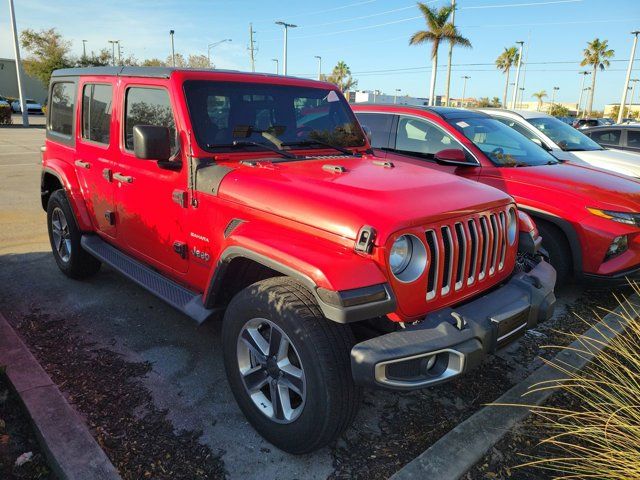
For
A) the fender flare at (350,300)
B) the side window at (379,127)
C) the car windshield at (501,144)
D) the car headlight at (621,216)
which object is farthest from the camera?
the side window at (379,127)

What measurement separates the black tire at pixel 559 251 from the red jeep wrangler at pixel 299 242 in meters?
1.49

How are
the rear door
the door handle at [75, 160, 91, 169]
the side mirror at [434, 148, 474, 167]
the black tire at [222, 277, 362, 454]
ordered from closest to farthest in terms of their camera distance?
the black tire at [222, 277, 362, 454], the rear door, the door handle at [75, 160, 91, 169], the side mirror at [434, 148, 474, 167]

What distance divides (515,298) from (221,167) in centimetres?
189

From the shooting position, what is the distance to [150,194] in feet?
11.3

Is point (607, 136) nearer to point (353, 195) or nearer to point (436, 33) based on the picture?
point (353, 195)

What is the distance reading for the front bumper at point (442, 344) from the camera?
81.1 inches

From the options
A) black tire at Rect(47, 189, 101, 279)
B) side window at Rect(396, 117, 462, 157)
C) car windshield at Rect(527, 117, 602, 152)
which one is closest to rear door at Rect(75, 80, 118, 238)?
black tire at Rect(47, 189, 101, 279)

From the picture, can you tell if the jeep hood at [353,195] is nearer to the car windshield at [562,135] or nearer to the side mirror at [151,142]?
the side mirror at [151,142]

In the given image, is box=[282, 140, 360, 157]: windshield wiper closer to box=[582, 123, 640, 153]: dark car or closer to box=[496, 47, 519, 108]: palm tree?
box=[582, 123, 640, 153]: dark car

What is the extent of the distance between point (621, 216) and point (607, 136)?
851 cm

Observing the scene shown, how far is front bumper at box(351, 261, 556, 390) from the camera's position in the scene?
81.1 inches

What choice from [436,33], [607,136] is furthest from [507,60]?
[607,136]

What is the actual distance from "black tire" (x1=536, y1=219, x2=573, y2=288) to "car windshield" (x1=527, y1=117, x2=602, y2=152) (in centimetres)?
372

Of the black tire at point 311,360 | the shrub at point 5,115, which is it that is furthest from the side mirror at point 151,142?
the shrub at point 5,115
